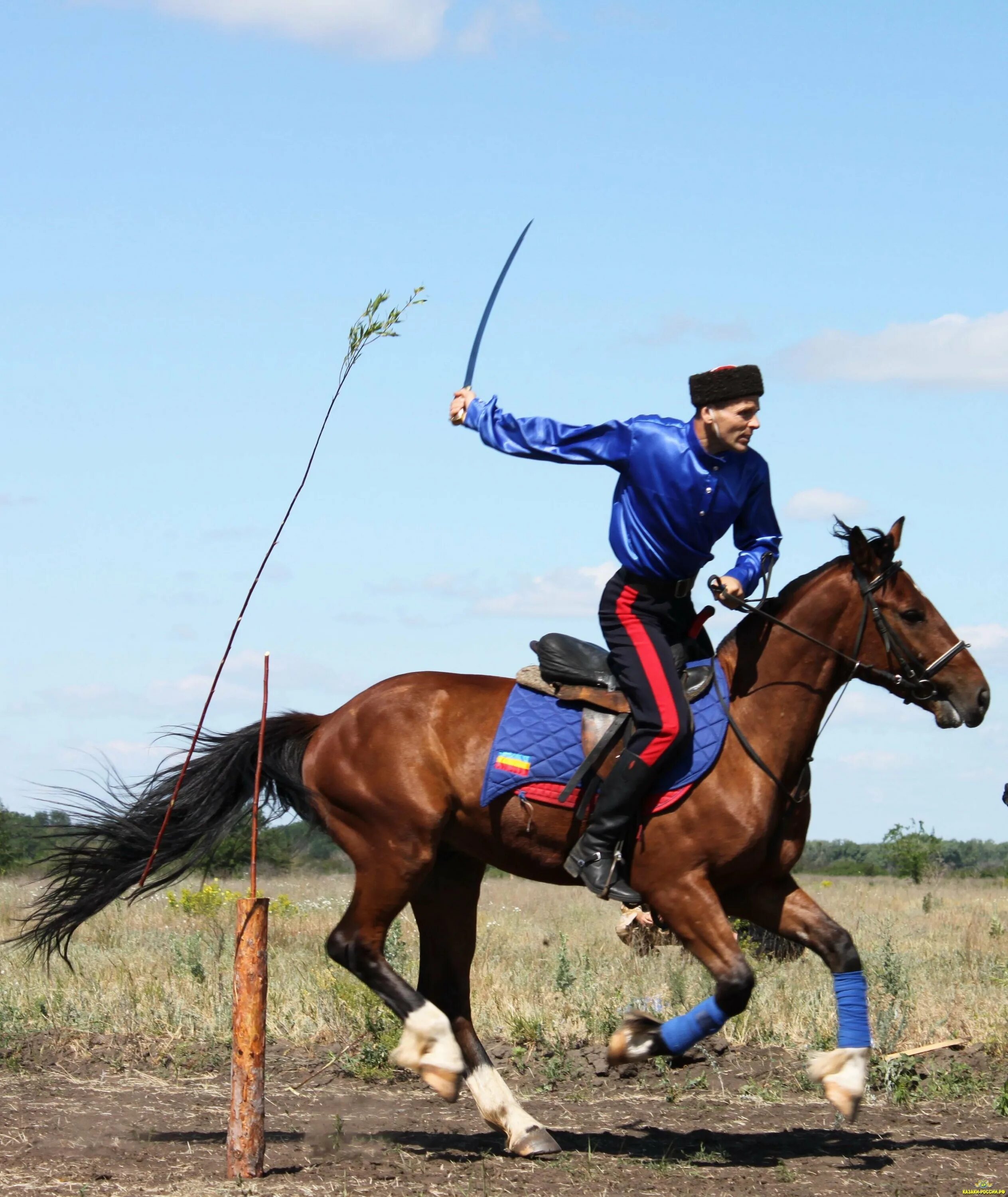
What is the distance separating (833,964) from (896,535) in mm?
1976

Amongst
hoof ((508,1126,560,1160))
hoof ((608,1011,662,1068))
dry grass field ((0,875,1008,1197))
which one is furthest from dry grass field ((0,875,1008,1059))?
hoof ((608,1011,662,1068))

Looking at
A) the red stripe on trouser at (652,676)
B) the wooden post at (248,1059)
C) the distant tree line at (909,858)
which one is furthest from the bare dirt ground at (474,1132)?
the distant tree line at (909,858)

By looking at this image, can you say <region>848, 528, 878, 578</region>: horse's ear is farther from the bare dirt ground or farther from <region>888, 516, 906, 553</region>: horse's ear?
the bare dirt ground

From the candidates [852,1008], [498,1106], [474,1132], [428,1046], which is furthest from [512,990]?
[852,1008]

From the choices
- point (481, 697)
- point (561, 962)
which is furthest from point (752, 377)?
point (561, 962)

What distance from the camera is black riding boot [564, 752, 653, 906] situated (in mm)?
6434

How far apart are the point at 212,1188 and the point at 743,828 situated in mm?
2710

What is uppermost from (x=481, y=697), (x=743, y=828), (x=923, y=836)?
(x=481, y=697)

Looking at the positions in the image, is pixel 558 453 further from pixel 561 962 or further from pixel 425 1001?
pixel 561 962

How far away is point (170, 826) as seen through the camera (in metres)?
7.58

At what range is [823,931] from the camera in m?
6.54

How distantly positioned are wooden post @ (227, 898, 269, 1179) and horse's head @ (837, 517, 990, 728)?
2.98 m

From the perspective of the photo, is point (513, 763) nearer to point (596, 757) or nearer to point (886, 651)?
point (596, 757)

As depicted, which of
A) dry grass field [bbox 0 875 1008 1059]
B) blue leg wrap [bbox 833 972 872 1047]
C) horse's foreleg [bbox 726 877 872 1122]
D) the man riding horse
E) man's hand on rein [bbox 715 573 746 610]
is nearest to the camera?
horse's foreleg [bbox 726 877 872 1122]
